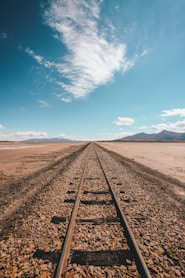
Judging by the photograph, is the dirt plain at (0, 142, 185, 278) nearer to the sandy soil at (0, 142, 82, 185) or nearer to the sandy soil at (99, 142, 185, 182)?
the sandy soil at (0, 142, 82, 185)

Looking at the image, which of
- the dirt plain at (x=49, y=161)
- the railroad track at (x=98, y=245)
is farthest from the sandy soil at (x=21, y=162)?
the railroad track at (x=98, y=245)

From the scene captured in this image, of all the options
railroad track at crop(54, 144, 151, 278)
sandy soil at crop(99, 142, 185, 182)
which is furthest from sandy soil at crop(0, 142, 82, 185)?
sandy soil at crop(99, 142, 185, 182)

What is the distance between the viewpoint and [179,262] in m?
3.58

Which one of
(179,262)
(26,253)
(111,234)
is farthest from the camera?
(111,234)

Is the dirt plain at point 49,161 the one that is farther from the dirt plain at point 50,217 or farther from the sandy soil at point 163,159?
the dirt plain at point 50,217

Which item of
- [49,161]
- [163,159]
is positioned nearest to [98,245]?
[49,161]

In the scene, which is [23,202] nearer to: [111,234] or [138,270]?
[111,234]

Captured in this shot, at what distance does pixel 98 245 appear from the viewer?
404 cm

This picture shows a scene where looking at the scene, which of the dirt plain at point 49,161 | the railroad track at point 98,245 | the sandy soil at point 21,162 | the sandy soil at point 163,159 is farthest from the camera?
the sandy soil at point 163,159

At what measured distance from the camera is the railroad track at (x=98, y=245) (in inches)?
128

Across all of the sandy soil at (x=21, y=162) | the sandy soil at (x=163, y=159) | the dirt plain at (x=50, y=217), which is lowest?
the sandy soil at (x=163, y=159)

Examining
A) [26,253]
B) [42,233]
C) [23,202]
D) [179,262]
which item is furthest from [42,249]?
[23,202]

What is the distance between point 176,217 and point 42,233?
435 centimetres

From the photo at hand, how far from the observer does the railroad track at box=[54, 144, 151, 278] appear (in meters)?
3.26
